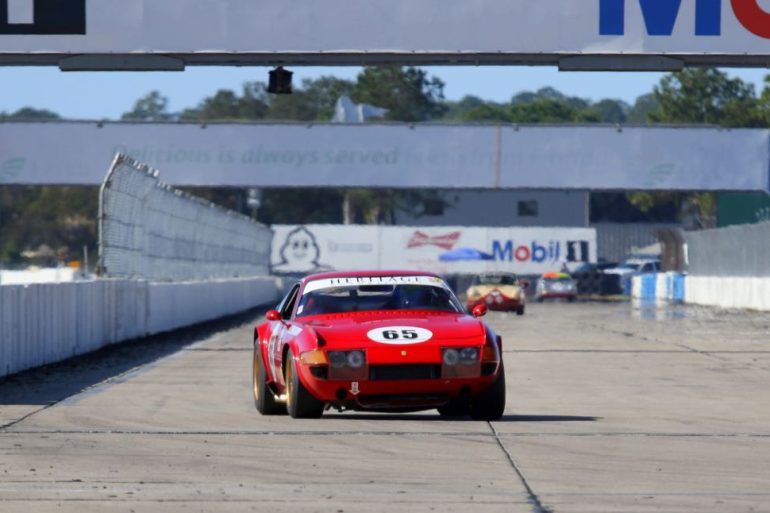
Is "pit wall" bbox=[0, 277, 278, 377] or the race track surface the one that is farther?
"pit wall" bbox=[0, 277, 278, 377]

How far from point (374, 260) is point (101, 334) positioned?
169 ft

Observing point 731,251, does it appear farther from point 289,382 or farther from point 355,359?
point 355,359

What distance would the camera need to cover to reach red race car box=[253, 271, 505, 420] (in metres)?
12.6

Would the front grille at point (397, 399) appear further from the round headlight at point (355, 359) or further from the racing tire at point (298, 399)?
the racing tire at point (298, 399)

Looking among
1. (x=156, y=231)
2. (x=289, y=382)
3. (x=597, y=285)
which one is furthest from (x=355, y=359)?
(x=597, y=285)

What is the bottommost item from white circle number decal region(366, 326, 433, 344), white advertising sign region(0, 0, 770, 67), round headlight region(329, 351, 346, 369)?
round headlight region(329, 351, 346, 369)

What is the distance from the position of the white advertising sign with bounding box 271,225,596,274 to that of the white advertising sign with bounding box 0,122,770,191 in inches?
467

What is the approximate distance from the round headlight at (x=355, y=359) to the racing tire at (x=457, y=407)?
0.79 meters

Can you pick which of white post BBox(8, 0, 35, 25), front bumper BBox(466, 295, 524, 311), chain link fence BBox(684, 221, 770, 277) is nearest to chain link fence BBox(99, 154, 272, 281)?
white post BBox(8, 0, 35, 25)

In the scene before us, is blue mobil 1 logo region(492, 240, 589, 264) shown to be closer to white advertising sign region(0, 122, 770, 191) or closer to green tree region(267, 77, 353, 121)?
white advertising sign region(0, 122, 770, 191)

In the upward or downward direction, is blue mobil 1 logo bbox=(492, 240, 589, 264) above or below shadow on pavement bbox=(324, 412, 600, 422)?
below

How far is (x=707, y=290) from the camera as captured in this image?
5547cm

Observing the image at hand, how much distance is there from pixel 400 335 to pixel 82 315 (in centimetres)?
1150

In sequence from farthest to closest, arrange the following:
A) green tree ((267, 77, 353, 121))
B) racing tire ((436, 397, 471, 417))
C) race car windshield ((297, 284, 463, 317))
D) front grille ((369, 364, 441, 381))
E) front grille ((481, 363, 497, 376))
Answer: green tree ((267, 77, 353, 121))
race car windshield ((297, 284, 463, 317))
racing tire ((436, 397, 471, 417))
front grille ((481, 363, 497, 376))
front grille ((369, 364, 441, 381))
